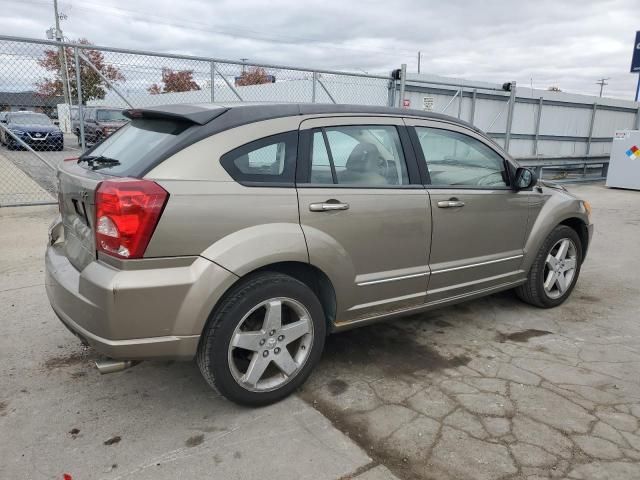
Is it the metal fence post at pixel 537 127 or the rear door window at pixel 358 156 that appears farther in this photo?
the metal fence post at pixel 537 127

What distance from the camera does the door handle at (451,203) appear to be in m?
3.41

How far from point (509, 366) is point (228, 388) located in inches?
75.8

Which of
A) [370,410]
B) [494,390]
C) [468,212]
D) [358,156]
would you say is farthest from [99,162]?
[494,390]

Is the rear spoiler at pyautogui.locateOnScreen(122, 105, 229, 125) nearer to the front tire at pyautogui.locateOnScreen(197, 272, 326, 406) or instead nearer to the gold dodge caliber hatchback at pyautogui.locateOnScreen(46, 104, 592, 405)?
the gold dodge caliber hatchback at pyautogui.locateOnScreen(46, 104, 592, 405)

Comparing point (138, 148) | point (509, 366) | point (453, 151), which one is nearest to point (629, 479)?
point (509, 366)

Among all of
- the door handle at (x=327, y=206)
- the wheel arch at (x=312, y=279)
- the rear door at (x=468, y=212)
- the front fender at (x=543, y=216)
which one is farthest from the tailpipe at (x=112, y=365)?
the front fender at (x=543, y=216)

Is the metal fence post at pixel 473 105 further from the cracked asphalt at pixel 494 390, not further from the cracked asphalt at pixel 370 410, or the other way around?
the cracked asphalt at pixel 370 410

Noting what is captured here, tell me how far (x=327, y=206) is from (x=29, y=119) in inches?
296

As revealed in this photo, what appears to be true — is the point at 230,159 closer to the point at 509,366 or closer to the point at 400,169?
the point at 400,169

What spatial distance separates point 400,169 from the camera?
131 inches

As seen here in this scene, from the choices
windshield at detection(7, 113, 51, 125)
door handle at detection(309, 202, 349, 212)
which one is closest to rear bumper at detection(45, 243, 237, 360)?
door handle at detection(309, 202, 349, 212)

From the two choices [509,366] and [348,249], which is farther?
[509,366]

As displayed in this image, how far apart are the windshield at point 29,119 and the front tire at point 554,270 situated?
7.01 meters

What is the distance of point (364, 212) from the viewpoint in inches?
119
